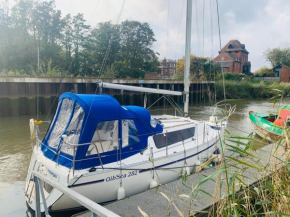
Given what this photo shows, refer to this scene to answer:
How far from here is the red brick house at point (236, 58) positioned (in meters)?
59.2

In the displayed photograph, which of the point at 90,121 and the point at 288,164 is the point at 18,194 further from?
the point at 288,164

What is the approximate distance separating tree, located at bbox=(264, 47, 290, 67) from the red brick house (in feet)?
18.8

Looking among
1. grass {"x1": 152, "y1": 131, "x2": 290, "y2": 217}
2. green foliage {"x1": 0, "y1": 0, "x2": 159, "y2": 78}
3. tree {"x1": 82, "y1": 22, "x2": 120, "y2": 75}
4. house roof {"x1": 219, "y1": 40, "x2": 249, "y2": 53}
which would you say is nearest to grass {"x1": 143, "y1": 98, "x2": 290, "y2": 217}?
grass {"x1": 152, "y1": 131, "x2": 290, "y2": 217}

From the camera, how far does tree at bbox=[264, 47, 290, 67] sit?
198 feet

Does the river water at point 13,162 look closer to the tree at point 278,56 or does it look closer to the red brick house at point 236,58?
the red brick house at point 236,58

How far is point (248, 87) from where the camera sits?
125 feet

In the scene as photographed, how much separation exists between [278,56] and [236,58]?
1115 cm

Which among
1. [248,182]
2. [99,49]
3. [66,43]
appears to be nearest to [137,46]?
[99,49]

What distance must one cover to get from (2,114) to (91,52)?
21166 mm

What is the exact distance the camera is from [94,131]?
196 inches

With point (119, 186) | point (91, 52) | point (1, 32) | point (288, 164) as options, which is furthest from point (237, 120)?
point (1, 32)

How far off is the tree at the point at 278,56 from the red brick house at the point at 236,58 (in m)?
5.72

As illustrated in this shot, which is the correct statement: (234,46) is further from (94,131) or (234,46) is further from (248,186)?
(248,186)

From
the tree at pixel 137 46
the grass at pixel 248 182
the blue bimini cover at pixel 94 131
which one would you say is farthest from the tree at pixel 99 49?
the grass at pixel 248 182
